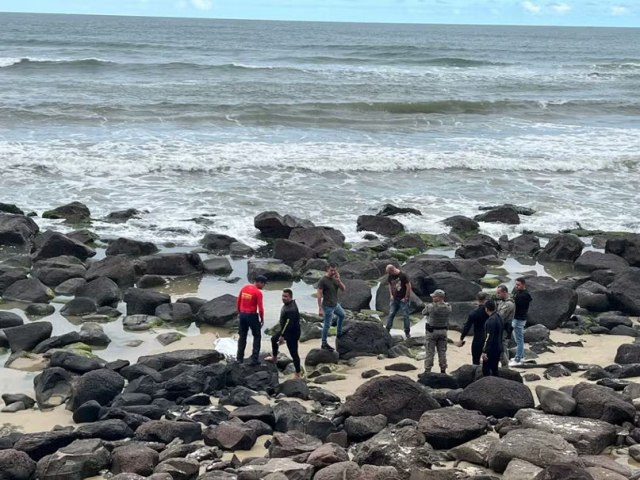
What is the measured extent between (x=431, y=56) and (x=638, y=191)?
5172 cm

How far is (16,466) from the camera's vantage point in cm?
1119

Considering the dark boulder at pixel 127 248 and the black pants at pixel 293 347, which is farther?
the dark boulder at pixel 127 248

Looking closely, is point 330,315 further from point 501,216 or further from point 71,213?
point 71,213

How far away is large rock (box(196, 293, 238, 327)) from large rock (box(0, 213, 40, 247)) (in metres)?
7.75

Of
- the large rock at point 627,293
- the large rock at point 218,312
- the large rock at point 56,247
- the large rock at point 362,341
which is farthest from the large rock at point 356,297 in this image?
the large rock at point 56,247

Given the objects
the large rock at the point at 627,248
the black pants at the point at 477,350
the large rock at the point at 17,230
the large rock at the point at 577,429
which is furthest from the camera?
the large rock at the point at 17,230

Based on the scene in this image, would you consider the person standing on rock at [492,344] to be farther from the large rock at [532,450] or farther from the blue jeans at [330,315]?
the blue jeans at [330,315]

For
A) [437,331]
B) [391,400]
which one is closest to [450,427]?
[391,400]

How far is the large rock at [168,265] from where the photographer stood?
21.9m

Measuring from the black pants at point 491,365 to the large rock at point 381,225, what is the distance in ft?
39.5

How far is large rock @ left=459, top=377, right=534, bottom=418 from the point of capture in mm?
12969

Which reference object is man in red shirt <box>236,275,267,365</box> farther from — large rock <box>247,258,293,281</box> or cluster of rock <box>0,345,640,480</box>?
large rock <box>247,258,293,281</box>

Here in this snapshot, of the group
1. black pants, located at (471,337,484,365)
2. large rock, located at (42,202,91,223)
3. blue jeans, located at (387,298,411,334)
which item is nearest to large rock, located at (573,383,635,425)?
black pants, located at (471,337,484,365)

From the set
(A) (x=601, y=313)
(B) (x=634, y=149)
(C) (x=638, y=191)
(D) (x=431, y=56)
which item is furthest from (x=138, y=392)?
(D) (x=431, y=56)
